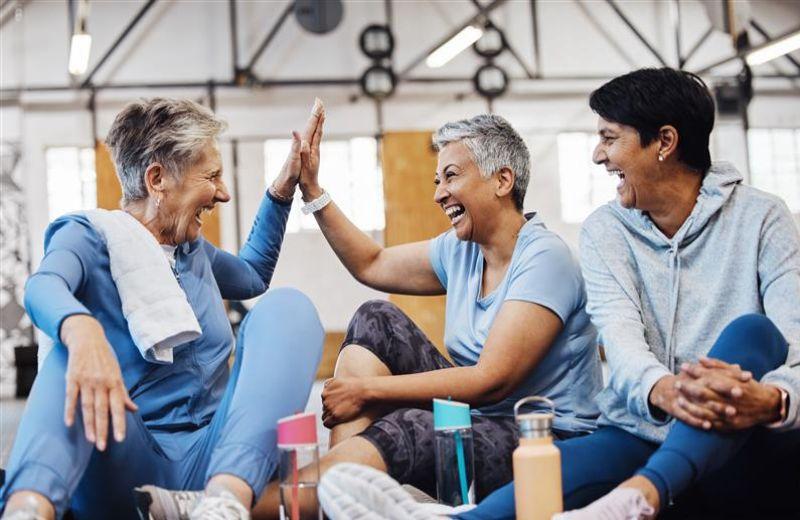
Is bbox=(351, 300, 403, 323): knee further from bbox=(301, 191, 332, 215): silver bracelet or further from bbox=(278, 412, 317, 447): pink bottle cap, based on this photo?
bbox=(278, 412, 317, 447): pink bottle cap

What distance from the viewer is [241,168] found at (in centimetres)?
1061

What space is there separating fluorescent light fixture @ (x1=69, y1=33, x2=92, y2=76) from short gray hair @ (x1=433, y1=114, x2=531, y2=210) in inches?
260

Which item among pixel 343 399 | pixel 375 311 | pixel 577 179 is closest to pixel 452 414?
pixel 343 399

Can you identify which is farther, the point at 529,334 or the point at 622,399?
the point at 529,334

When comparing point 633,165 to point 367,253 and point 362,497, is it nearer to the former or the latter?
point 367,253

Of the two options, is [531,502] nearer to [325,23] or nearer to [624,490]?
[624,490]

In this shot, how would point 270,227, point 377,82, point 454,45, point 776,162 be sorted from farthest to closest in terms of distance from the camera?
point 776,162 < point 377,82 < point 454,45 < point 270,227

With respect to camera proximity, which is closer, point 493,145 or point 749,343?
point 749,343

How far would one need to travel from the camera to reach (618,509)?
161 centimetres

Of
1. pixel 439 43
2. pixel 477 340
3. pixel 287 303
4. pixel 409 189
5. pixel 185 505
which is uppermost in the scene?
pixel 439 43

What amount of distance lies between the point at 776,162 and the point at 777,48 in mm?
2869

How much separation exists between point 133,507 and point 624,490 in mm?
883

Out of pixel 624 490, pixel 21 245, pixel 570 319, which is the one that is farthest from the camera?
pixel 21 245

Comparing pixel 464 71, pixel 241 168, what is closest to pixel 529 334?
pixel 241 168
